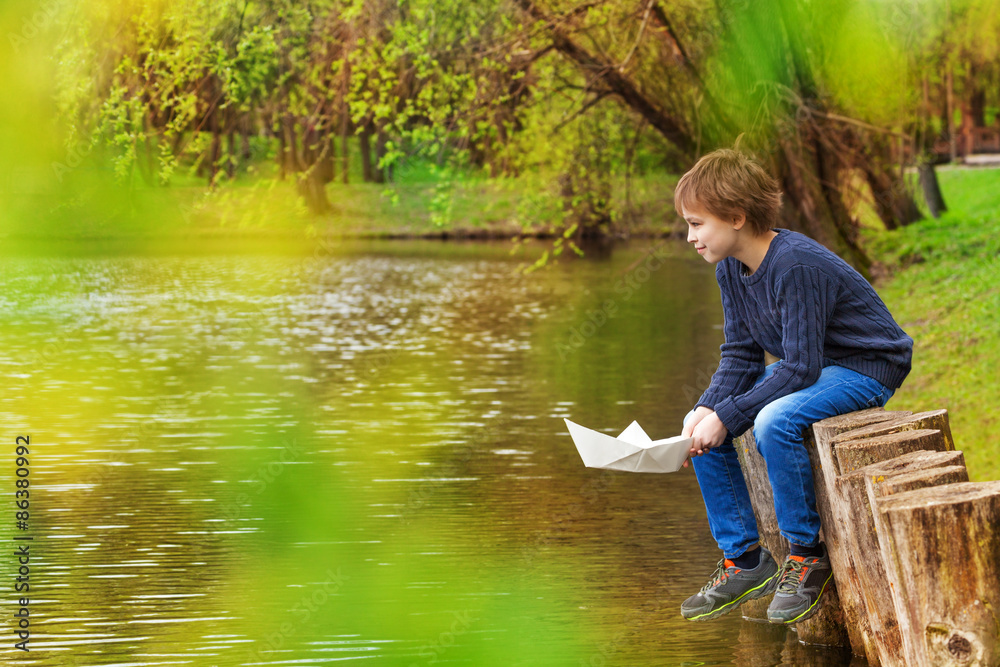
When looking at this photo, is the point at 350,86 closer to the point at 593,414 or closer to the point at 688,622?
the point at 593,414

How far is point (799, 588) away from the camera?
4281mm

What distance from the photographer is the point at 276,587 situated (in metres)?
5.73

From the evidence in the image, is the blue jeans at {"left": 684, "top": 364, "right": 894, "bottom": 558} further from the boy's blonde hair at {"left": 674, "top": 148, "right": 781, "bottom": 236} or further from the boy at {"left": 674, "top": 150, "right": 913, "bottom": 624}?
the boy's blonde hair at {"left": 674, "top": 148, "right": 781, "bottom": 236}

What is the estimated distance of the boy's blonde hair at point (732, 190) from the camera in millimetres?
4219

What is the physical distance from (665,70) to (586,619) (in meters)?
12.0

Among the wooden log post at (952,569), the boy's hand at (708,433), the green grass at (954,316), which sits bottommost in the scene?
the green grass at (954,316)

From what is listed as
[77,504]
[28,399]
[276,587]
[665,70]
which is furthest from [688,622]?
[665,70]

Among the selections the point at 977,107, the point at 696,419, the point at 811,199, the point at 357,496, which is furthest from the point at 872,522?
the point at 977,107

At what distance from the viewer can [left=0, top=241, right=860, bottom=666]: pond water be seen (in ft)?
16.8

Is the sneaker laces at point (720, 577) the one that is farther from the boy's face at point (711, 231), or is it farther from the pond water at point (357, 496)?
the boy's face at point (711, 231)

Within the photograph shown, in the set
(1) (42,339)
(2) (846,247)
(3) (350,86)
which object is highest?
(3) (350,86)

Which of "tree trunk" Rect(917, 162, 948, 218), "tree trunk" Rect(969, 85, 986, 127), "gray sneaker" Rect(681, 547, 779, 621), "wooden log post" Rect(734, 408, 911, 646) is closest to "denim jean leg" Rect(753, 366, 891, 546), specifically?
"gray sneaker" Rect(681, 547, 779, 621)

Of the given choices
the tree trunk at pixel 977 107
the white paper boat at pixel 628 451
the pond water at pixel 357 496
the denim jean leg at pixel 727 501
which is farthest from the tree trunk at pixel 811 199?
the tree trunk at pixel 977 107

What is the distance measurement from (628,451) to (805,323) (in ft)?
2.45
